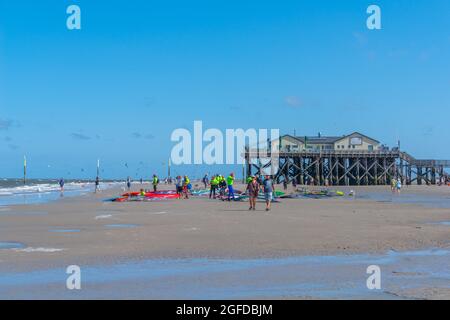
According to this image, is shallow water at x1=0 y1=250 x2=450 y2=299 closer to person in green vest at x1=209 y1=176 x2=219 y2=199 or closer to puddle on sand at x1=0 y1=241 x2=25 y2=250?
puddle on sand at x1=0 y1=241 x2=25 y2=250

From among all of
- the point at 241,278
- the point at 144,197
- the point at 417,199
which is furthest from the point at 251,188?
the point at 417,199

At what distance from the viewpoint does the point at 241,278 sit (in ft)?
26.9

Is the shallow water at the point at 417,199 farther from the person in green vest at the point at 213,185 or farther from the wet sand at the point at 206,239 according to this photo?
the wet sand at the point at 206,239

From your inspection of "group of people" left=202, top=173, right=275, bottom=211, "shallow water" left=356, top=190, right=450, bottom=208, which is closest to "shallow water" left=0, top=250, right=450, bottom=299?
"group of people" left=202, top=173, right=275, bottom=211

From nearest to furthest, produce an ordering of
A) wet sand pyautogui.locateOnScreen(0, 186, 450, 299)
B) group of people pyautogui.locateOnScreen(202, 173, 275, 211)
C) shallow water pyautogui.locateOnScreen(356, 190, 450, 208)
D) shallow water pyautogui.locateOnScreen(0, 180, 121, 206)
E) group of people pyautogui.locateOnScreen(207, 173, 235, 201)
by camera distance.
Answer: wet sand pyautogui.locateOnScreen(0, 186, 450, 299)
group of people pyautogui.locateOnScreen(202, 173, 275, 211)
shallow water pyautogui.locateOnScreen(356, 190, 450, 208)
group of people pyautogui.locateOnScreen(207, 173, 235, 201)
shallow water pyautogui.locateOnScreen(0, 180, 121, 206)

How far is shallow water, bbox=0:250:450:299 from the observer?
710cm

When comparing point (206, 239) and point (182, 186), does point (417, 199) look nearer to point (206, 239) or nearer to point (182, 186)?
point (182, 186)

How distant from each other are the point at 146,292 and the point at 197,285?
0.81 meters

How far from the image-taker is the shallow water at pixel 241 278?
7.10 meters

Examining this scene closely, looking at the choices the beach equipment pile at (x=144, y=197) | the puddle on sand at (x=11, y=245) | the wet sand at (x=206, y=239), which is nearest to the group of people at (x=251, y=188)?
the beach equipment pile at (x=144, y=197)

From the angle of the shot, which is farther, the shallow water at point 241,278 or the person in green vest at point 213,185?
the person in green vest at point 213,185
